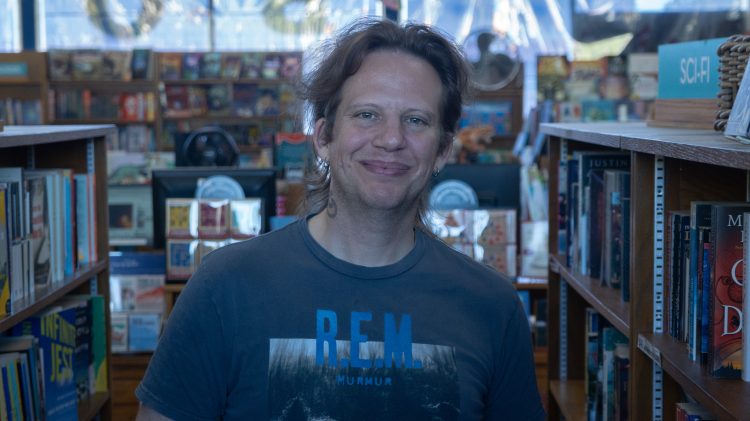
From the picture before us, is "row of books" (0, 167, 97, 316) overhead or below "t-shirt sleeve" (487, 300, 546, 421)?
overhead

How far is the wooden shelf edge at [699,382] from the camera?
5.02 ft

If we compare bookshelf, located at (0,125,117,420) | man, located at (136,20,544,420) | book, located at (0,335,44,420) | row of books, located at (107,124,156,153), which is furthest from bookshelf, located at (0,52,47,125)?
man, located at (136,20,544,420)

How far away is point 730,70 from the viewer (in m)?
2.09

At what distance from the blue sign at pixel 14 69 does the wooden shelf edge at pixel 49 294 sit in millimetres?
6878

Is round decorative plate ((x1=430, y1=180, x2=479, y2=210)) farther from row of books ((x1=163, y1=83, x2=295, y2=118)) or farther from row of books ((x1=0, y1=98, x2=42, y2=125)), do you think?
row of books ((x1=0, y1=98, x2=42, y2=125))

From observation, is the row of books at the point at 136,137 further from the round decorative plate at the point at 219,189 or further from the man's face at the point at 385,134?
the man's face at the point at 385,134

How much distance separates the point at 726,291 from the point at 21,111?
29.0 feet

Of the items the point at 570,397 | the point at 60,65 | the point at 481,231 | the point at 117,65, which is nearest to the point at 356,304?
the point at 570,397

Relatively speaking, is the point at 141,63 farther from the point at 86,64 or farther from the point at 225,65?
the point at 225,65

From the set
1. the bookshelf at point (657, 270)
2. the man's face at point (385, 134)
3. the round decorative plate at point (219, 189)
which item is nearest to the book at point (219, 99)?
the round decorative plate at point (219, 189)

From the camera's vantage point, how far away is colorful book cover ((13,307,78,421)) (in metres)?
2.75

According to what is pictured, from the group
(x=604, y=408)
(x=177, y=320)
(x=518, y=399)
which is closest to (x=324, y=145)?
(x=177, y=320)

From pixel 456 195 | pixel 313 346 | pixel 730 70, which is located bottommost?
pixel 313 346

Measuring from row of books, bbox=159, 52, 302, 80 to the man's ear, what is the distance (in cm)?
806
